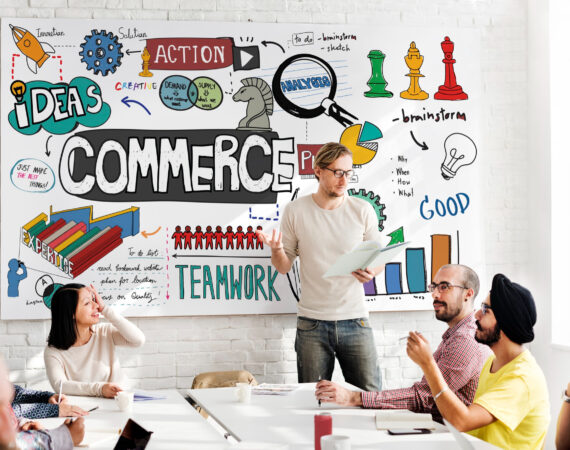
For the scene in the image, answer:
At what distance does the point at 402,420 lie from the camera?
2668mm

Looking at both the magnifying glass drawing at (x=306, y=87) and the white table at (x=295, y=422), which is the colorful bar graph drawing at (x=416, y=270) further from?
the white table at (x=295, y=422)

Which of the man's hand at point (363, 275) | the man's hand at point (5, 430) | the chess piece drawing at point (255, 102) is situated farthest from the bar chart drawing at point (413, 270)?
the man's hand at point (5, 430)

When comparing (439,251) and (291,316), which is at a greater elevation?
(439,251)

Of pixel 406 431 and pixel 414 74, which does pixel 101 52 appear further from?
pixel 406 431

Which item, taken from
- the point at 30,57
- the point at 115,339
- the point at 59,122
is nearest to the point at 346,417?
the point at 115,339

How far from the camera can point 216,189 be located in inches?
189

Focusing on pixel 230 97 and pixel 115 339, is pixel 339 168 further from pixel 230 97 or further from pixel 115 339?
pixel 115 339

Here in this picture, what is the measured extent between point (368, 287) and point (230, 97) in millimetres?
1626

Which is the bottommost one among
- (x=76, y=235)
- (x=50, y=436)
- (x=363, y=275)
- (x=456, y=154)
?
(x=50, y=436)

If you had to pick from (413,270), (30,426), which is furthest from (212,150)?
(30,426)

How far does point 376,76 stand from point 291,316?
1.79 metres

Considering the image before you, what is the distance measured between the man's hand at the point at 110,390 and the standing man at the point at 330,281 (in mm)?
1364

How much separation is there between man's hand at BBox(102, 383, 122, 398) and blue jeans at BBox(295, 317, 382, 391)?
1.41m

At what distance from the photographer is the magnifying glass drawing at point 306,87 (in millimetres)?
4906
